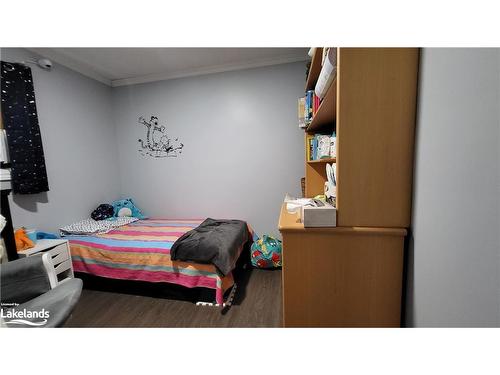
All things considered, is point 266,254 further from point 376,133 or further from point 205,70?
point 205,70

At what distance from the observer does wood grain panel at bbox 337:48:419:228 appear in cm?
90

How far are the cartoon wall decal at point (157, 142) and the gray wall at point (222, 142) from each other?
9 centimetres

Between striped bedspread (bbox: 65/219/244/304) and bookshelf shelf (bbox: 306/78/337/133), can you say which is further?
striped bedspread (bbox: 65/219/244/304)

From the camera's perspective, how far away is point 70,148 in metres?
2.60

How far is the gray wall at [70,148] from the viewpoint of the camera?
2248mm

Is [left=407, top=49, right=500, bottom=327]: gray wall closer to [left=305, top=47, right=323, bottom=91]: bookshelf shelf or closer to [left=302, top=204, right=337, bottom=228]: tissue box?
[left=302, top=204, right=337, bottom=228]: tissue box

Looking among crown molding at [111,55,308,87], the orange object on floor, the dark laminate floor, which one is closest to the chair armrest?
the dark laminate floor

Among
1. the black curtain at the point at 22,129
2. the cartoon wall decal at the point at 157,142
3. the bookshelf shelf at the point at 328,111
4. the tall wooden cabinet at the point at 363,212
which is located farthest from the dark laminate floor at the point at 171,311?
the cartoon wall decal at the point at 157,142

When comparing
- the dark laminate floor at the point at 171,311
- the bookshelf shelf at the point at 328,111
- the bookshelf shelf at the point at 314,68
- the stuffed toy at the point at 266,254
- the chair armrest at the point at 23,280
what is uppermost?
the bookshelf shelf at the point at 314,68

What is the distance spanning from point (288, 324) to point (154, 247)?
4.89 ft

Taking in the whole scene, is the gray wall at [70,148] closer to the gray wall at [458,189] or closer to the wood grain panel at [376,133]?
the wood grain panel at [376,133]

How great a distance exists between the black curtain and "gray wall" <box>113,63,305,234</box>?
1147 millimetres

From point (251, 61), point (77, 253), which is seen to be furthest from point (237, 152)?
point (77, 253)

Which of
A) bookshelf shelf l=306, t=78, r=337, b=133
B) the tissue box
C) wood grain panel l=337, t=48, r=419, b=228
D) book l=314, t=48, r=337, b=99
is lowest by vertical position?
the tissue box
